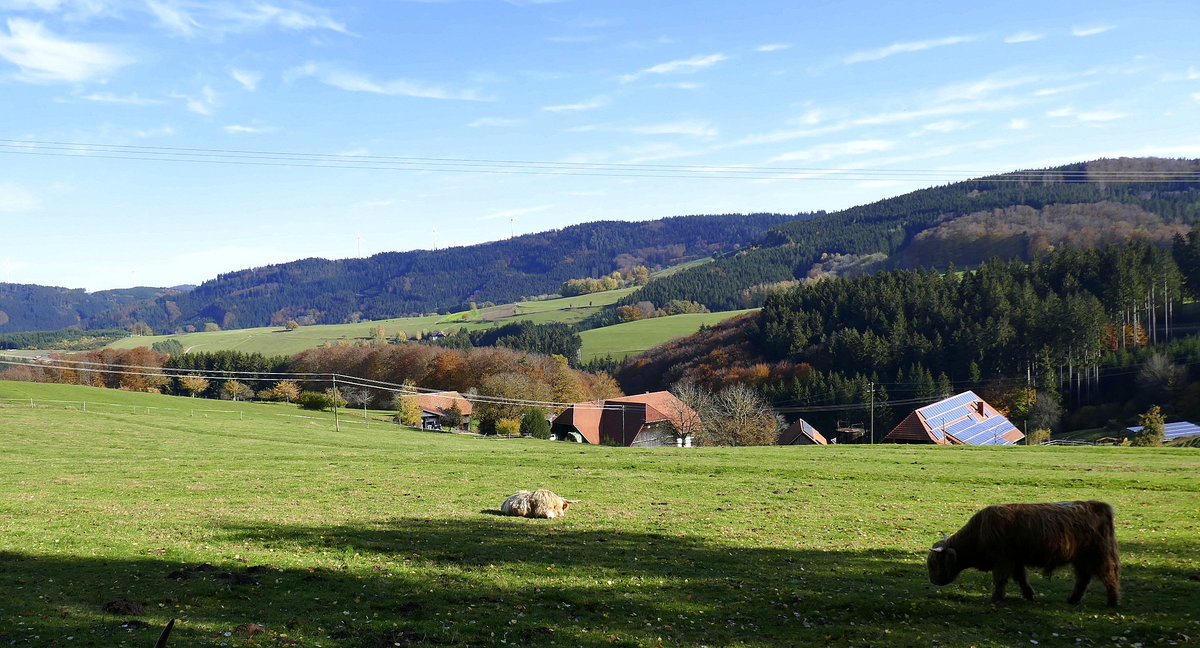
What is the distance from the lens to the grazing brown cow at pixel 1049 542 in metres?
13.4

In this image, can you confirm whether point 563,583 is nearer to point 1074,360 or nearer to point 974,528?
point 974,528

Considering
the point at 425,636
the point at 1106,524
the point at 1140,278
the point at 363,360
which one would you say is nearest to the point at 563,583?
the point at 425,636

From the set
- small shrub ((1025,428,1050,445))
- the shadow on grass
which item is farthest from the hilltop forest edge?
the shadow on grass

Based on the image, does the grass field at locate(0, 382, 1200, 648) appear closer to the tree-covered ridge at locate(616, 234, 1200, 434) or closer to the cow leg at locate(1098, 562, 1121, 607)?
the cow leg at locate(1098, 562, 1121, 607)

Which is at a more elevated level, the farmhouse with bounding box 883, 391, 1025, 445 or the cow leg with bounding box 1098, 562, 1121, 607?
the cow leg with bounding box 1098, 562, 1121, 607

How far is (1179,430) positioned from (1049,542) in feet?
331

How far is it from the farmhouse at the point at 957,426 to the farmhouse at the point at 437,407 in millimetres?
59109

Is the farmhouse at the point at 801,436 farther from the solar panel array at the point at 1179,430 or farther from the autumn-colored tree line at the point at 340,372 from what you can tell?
the autumn-colored tree line at the point at 340,372

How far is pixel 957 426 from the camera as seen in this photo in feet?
307

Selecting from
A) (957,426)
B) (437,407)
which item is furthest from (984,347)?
(437,407)

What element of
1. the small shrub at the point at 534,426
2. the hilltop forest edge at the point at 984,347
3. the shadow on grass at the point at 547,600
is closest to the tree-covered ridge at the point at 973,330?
the hilltop forest edge at the point at 984,347

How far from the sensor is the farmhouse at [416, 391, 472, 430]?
113250mm

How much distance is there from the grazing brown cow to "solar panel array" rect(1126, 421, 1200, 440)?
88.5 meters

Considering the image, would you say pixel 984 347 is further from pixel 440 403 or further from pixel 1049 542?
pixel 1049 542
